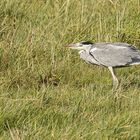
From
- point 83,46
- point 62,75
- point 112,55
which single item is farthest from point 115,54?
point 62,75

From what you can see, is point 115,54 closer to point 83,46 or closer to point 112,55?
point 112,55

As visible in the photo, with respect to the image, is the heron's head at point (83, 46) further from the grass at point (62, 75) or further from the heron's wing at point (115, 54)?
the grass at point (62, 75)

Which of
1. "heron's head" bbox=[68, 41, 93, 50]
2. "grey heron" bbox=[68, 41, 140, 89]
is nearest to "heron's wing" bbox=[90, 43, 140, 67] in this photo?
"grey heron" bbox=[68, 41, 140, 89]

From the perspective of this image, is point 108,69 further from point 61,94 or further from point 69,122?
point 69,122

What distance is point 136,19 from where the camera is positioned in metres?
8.27

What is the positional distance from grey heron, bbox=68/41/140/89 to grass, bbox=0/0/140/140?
0.22 meters

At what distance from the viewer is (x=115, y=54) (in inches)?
255

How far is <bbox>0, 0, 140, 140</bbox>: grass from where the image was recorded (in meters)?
4.75

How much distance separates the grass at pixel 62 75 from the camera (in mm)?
4746

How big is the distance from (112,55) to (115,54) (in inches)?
1.7

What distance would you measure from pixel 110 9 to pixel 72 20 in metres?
0.70

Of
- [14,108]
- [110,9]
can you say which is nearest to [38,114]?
[14,108]

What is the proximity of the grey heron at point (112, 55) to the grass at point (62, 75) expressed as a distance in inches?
8.8

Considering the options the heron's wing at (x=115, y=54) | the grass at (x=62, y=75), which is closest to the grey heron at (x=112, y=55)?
the heron's wing at (x=115, y=54)
